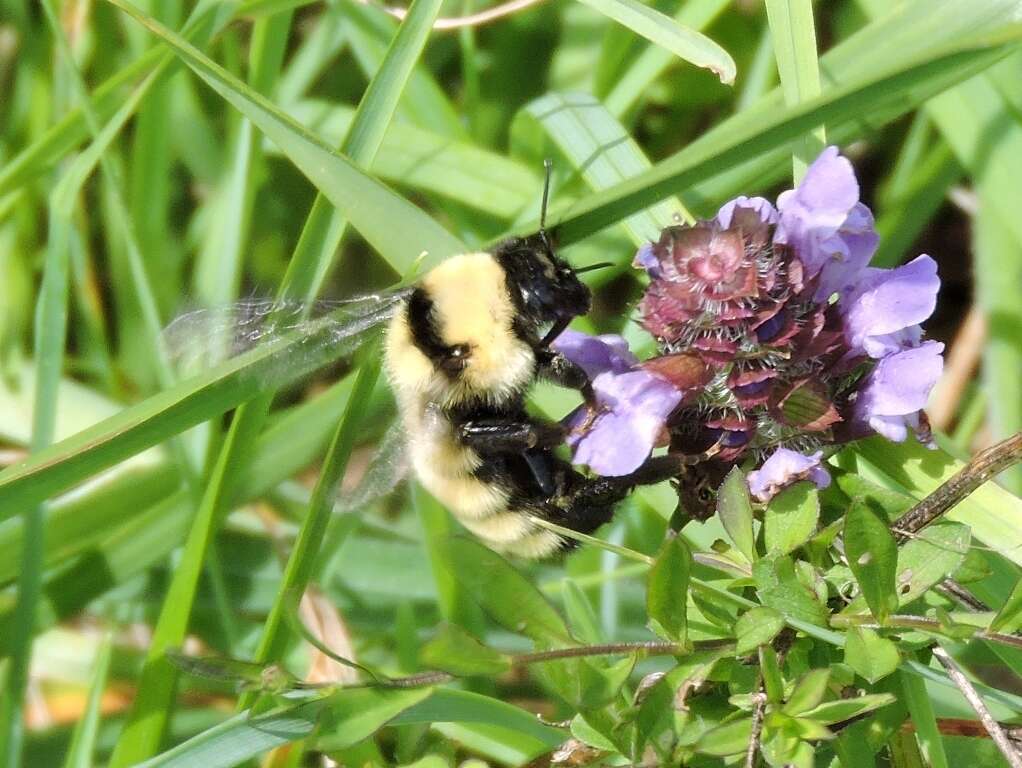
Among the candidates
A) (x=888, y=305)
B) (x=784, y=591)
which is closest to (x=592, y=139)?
(x=888, y=305)

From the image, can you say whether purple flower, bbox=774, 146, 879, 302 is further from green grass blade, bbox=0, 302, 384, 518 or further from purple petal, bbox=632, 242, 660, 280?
green grass blade, bbox=0, 302, 384, 518

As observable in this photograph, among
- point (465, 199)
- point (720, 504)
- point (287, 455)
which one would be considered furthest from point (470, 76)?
point (720, 504)

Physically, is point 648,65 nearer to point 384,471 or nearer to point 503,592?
point 384,471

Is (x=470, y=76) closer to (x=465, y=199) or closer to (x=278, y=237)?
(x=465, y=199)

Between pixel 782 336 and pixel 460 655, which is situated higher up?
pixel 782 336

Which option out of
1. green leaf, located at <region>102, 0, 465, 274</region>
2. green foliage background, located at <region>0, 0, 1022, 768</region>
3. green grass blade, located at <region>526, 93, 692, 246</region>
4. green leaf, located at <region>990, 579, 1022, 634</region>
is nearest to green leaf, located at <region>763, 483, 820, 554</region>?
green foliage background, located at <region>0, 0, 1022, 768</region>
